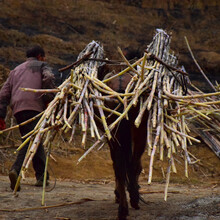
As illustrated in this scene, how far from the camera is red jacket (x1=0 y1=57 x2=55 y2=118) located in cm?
536

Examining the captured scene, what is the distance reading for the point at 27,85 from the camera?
5410mm

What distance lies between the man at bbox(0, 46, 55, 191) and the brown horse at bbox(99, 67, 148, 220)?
155 cm

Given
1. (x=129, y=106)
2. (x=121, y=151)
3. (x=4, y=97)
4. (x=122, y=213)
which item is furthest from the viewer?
(x=4, y=97)

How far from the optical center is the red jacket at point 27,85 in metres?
5.36

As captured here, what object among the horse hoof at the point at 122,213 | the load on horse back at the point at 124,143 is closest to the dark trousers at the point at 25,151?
the load on horse back at the point at 124,143

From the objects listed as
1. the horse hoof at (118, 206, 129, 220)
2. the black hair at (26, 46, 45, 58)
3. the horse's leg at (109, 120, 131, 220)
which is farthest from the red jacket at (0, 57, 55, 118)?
the horse hoof at (118, 206, 129, 220)

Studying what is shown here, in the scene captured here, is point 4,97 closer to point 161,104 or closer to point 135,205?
point 135,205

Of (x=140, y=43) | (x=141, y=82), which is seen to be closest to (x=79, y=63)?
(x=141, y=82)

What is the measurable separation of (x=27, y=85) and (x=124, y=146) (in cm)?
196

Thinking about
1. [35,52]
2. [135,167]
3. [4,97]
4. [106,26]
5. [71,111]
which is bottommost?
[135,167]

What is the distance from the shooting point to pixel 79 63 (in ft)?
14.4

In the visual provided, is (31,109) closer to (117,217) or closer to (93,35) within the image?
(117,217)

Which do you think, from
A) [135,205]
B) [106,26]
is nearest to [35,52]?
[135,205]

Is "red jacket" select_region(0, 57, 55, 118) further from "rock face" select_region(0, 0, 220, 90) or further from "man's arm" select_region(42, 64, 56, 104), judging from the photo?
"rock face" select_region(0, 0, 220, 90)
